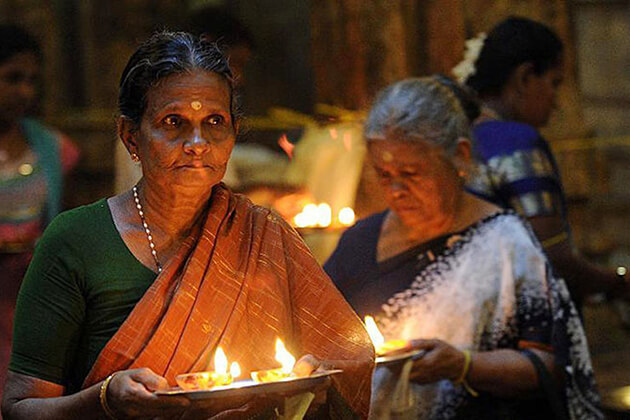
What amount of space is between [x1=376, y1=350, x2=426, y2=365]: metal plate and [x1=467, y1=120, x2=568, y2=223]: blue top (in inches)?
49.6

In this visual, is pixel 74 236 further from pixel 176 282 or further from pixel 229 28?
pixel 229 28

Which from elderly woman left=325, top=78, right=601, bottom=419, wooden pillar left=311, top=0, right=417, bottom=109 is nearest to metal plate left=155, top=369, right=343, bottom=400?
elderly woman left=325, top=78, right=601, bottom=419

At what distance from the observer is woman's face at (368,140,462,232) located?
4.58 meters

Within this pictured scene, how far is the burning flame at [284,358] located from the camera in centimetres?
303

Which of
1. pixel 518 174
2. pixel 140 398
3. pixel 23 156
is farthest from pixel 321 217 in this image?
pixel 140 398

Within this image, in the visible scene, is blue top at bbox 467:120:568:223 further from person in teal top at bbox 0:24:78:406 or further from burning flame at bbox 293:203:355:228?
person in teal top at bbox 0:24:78:406

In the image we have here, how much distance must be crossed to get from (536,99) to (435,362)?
1.97 metres

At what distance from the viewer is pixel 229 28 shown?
6852mm

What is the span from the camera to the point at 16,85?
21.8 ft

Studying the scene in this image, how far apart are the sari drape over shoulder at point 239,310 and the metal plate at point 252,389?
0.84 ft

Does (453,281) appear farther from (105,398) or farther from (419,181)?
(105,398)

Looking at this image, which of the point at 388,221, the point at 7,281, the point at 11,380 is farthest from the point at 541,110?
the point at 11,380

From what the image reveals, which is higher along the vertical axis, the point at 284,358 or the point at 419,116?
the point at 419,116

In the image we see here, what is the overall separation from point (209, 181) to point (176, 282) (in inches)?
10.7
